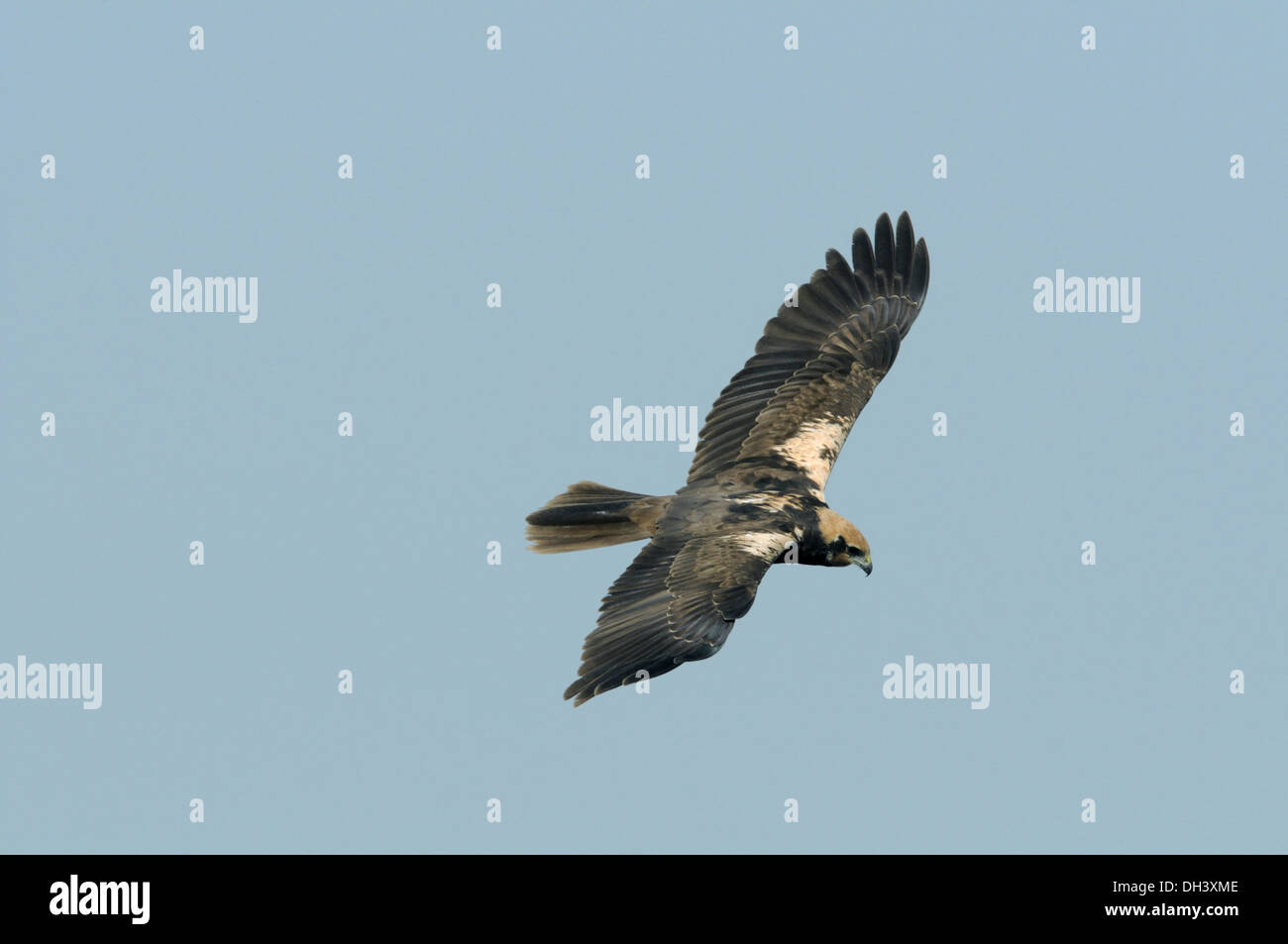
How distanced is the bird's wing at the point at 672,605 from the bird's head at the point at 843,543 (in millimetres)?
460

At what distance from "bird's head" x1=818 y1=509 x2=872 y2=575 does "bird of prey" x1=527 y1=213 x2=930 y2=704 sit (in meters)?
0.01

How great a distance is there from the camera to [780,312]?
15445 millimetres

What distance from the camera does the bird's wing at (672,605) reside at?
12461 millimetres

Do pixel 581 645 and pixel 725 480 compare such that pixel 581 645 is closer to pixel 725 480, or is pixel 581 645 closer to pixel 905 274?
pixel 725 480

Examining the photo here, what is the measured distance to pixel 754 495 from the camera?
14094 millimetres

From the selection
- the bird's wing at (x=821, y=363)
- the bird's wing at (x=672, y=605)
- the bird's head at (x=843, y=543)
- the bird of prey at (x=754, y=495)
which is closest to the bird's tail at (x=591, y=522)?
the bird of prey at (x=754, y=495)

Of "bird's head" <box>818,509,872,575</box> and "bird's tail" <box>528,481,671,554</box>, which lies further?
"bird's tail" <box>528,481,671,554</box>

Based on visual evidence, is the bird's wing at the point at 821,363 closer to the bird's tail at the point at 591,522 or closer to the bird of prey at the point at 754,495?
the bird of prey at the point at 754,495

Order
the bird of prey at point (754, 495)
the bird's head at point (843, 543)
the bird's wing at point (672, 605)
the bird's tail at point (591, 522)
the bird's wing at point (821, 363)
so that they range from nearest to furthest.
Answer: the bird's wing at point (672, 605)
the bird of prey at point (754, 495)
the bird's head at point (843, 543)
the bird's tail at point (591, 522)
the bird's wing at point (821, 363)

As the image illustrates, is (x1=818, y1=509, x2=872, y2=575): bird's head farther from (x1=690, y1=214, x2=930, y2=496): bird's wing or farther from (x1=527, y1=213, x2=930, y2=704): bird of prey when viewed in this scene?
(x1=690, y1=214, x2=930, y2=496): bird's wing

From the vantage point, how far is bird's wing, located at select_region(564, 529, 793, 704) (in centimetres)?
1246

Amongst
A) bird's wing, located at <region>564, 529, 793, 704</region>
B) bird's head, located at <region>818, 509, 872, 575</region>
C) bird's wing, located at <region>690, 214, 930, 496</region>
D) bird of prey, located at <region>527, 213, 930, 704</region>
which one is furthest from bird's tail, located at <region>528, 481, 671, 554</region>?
bird's head, located at <region>818, 509, 872, 575</region>

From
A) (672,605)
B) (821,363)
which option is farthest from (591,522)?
(821,363)

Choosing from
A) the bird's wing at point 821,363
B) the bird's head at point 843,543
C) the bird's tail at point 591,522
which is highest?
the bird's wing at point 821,363
